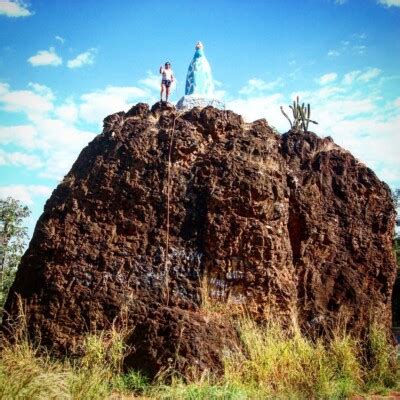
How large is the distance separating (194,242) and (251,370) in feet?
6.41

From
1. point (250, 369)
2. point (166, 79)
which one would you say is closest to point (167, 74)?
point (166, 79)

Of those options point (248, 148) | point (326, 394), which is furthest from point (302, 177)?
point (326, 394)

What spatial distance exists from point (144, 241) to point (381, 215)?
438 cm

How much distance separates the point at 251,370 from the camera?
204 inches

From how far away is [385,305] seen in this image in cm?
693

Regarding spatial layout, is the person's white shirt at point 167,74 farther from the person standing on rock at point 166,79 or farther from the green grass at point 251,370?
the green grass at point 251,370

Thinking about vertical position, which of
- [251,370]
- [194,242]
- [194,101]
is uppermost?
[194,101]

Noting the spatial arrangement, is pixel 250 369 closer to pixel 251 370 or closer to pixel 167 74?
pixel 251 370

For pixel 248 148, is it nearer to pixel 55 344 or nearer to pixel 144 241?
pixel 144 241

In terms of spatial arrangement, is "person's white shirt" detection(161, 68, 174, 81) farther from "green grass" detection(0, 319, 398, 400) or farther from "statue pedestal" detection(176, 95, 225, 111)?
"green grass" detection(0, 319, 398, 400)

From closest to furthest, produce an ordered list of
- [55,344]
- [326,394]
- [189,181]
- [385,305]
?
[326,394] → [55,344] → [189,181] → [385,305]

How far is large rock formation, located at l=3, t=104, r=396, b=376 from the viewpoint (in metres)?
5.59

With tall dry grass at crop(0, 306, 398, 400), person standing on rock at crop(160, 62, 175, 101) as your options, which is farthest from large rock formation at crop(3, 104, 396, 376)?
person standing on rock at crop(160, 62, 175, 101)

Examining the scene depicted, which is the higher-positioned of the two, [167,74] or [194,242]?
[167,74]
